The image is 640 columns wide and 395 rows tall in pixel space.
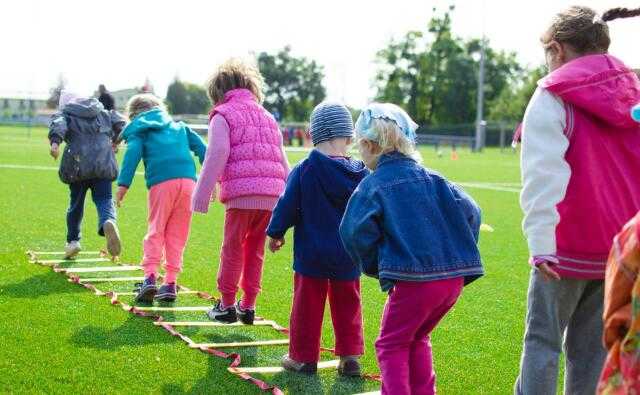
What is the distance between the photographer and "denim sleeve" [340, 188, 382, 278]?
388cm

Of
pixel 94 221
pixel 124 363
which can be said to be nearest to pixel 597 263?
pixel 124 363

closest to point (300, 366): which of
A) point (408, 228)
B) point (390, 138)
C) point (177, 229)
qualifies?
point (408, 228)

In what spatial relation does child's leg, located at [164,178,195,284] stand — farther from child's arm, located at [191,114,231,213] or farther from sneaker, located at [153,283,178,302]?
child's arm, located at [191,114,231,213]

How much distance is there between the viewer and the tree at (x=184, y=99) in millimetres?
104250

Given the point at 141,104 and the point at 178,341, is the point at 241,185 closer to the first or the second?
the point at 178,341

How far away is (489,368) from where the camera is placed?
515 centimetres

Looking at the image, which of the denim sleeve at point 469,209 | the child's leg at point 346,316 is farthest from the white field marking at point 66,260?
the denim sleeve at point 469,209

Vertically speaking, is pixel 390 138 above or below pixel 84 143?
above

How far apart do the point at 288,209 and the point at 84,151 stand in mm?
3953

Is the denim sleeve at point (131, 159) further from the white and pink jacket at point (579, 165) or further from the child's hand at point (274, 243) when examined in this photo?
the white and pink jacket at point (579, 165)

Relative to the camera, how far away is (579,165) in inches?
141

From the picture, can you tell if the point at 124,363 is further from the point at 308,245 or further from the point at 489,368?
the point at 489,368

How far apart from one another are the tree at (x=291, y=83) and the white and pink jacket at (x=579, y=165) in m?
94.3

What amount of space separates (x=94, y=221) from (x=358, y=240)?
8.48m
